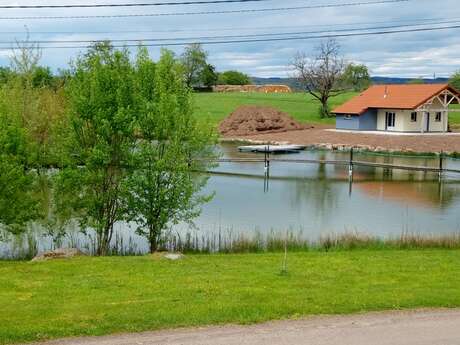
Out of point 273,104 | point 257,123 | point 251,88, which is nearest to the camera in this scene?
point 257,123

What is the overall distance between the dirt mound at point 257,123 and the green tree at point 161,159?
57748 mm

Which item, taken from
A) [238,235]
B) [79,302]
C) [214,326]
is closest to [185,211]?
[238,235]

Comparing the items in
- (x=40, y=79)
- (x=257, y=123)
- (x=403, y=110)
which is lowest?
(x=257, y=123)

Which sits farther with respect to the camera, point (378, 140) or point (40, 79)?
point (378, 140)

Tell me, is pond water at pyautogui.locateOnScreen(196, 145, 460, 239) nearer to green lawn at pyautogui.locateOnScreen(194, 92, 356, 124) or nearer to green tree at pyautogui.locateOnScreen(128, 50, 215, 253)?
green tree at pyautogui.locateOnScreen(128, 50, 215, 253)

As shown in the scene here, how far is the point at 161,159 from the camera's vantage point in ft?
57.8

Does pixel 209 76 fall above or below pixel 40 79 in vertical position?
above

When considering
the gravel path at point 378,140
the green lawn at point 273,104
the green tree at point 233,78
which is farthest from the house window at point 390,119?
the green tree at point 233,78

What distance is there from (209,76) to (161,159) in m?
115

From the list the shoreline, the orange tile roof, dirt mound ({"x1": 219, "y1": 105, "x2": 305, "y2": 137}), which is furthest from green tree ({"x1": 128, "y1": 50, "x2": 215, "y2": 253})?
dirt mound ({"x1": 219, "y1": 105, "x2": 305, "y2": 137})

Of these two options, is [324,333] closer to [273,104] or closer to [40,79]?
[40,79]

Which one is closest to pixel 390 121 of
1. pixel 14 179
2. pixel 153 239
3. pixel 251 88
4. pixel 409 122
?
pixel 409 122

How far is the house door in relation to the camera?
68.7 meters

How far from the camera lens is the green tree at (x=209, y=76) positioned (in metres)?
128
